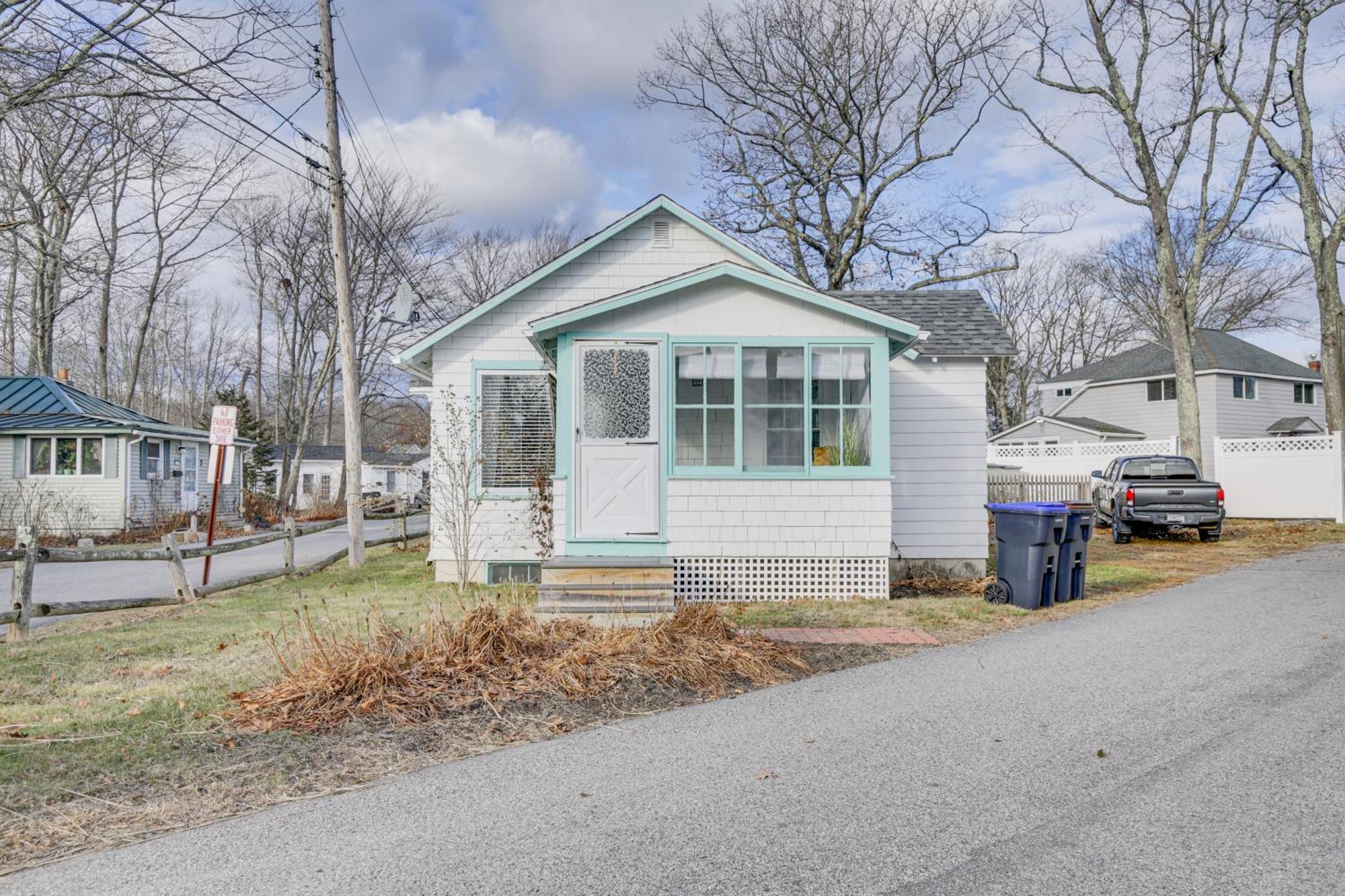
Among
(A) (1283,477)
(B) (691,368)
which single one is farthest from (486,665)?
(A) (1283,477)

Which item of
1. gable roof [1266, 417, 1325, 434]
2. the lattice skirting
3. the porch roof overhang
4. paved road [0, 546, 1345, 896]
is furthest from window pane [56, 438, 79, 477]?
gable roof [1266, 417, 1325, 434]

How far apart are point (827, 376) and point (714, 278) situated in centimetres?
165

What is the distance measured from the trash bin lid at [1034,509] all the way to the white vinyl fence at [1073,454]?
46.7ft

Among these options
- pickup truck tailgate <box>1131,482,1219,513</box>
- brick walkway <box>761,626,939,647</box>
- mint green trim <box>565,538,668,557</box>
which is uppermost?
pickup truck tailgate <box>1131,482,1219,513</box>

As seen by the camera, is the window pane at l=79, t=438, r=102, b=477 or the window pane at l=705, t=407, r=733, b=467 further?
the window pane at l=79, t=438, r=102, b=477

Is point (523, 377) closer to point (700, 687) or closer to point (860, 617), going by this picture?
point (860, 617)

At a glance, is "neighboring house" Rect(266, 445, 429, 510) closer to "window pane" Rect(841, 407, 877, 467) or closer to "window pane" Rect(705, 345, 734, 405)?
"window pane" Rect(705, 345, 734, 405)

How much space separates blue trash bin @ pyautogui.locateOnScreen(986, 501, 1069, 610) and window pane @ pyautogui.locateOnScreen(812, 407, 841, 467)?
74.4 inches

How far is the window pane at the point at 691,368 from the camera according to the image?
995 centimetres

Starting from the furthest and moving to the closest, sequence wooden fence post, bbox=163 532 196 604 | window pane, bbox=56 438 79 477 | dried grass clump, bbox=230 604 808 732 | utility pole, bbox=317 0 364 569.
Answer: window pane, bbox=56 438 79 477
utility pole, bbox=317 0 364 569
wooden fence post, bbox=163 532 196 604
dried grass clump, bbox=230 604 808 732

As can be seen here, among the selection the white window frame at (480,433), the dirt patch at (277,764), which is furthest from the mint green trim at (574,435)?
the dirt patch at (277,764)

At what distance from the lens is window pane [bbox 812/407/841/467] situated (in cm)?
994

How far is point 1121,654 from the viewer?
23.3 ft

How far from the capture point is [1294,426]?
105 ft
